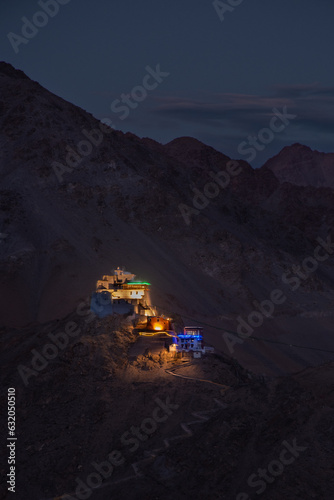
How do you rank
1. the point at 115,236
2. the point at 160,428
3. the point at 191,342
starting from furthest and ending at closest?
the point at 115,236, the point at 191,342, the point at 160,428

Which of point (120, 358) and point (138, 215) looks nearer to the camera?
point (120, 358)

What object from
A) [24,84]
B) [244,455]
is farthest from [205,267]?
[244,455]

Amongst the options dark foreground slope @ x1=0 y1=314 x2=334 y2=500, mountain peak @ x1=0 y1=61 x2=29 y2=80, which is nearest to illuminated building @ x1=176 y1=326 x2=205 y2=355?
dark foreground slope @ x1=0 y1=314 x2=334 y2=500

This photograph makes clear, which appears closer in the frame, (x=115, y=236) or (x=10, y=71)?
(x=115, y=236)

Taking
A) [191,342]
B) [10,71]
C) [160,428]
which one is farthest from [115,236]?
[160,428]

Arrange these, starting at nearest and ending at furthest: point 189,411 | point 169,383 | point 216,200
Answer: point 189,411 < point 169,383 < point 216,200

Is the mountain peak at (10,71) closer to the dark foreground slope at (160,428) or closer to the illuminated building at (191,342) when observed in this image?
the dark foreground slope at (160,428)

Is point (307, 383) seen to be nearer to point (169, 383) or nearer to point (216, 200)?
point (169, 383)

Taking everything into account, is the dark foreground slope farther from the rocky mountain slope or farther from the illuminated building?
the rocky mountain slope

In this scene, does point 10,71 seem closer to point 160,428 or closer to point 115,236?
point 115,236
